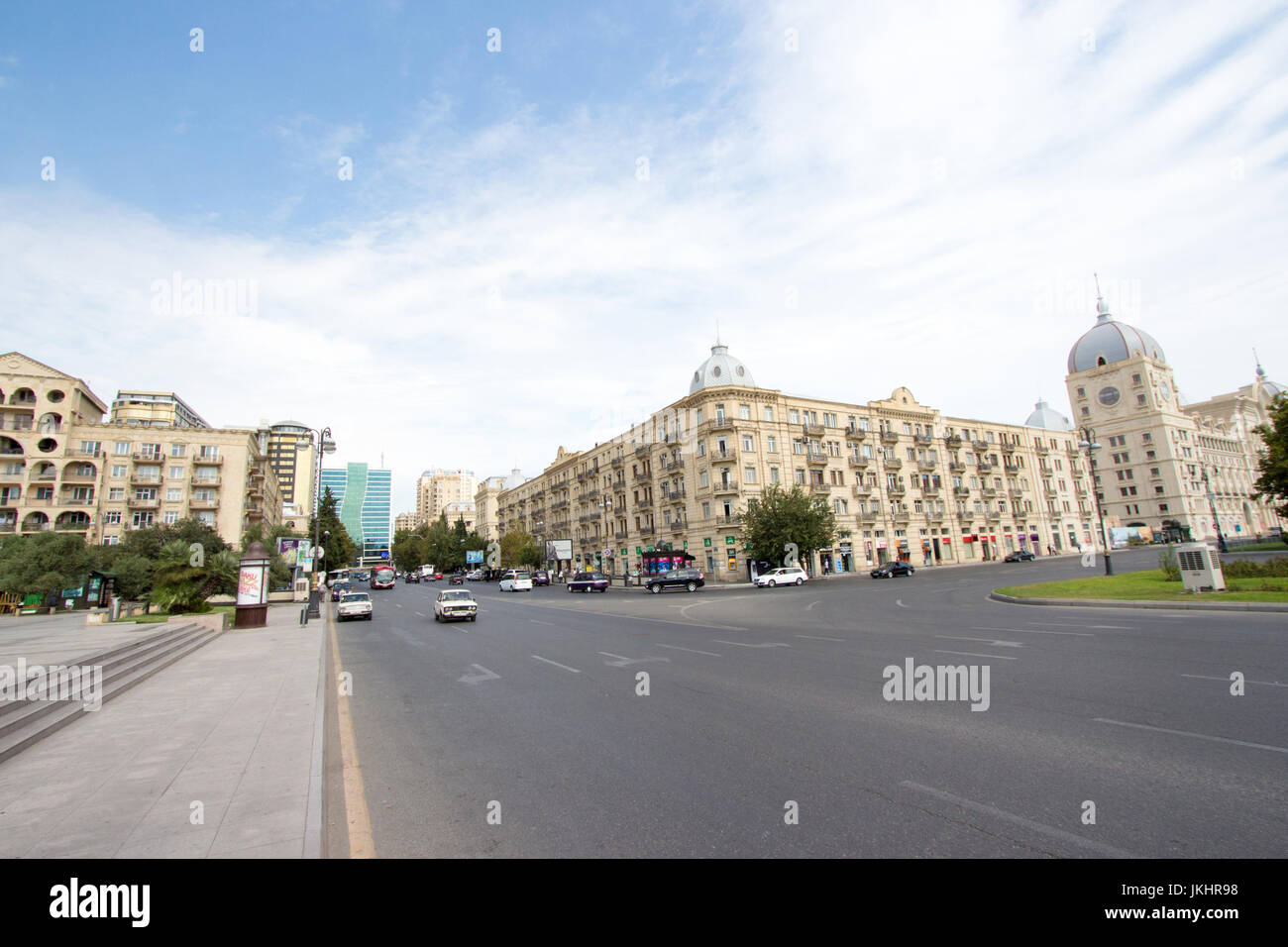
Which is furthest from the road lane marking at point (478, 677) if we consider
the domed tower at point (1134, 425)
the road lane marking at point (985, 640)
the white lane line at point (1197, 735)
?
the domed tower at point (1134, 425)

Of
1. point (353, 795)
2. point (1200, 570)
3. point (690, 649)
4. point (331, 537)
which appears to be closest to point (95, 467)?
point (331, 537)

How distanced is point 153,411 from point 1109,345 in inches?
6040

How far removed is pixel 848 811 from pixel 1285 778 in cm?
345

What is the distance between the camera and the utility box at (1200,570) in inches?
714

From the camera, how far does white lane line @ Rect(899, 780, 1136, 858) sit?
3766mm

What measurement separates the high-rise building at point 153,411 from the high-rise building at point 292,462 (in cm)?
2046

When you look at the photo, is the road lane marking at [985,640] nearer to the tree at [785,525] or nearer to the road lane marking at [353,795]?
the road lane marking at [353,795]

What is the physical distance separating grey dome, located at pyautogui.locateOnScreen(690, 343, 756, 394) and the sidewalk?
53.7 metres

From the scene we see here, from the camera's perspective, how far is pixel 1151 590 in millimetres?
19578

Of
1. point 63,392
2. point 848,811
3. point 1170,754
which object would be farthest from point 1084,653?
point 63,392

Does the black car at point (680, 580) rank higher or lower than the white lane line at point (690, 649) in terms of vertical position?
higher

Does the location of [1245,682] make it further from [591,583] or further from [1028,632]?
[591,583]

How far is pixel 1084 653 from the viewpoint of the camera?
34.8 feet

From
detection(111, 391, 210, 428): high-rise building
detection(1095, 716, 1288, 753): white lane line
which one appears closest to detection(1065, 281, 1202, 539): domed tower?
detection(1095, 716, 1288, 753): white lane line
